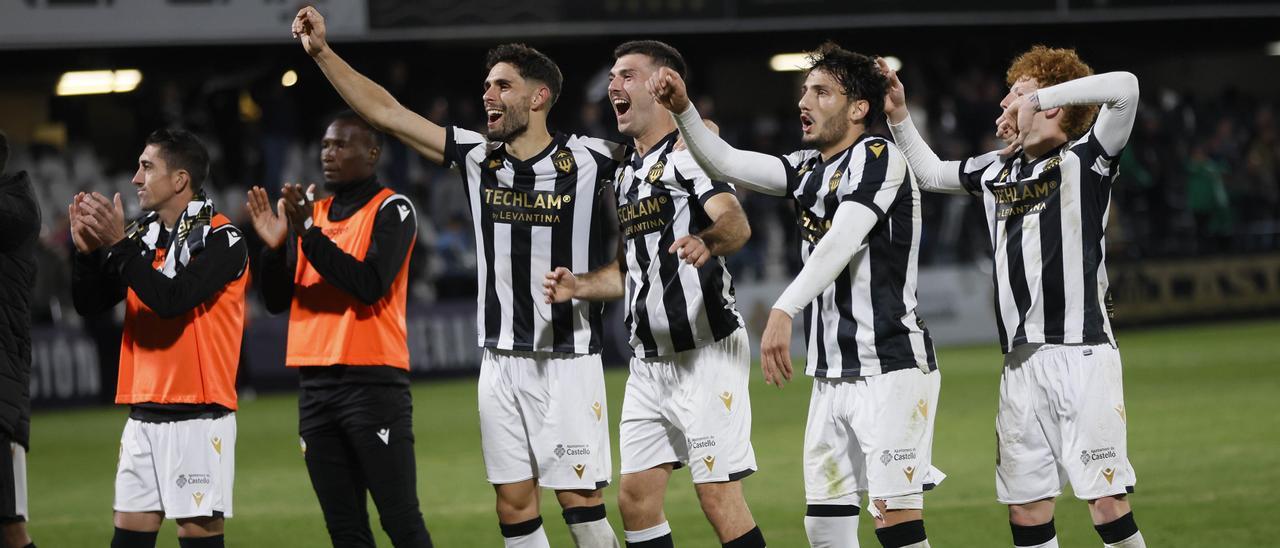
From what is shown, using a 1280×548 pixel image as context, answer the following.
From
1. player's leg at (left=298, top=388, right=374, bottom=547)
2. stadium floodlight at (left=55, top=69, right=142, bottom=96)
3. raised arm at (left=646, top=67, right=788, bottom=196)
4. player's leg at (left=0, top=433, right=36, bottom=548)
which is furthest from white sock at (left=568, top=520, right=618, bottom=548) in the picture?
stadium floodlight at (left=55, top=69, right=142, bottom=96)

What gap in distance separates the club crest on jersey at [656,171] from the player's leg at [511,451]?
0.85 m

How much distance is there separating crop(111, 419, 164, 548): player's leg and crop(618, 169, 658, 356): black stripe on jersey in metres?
1.89

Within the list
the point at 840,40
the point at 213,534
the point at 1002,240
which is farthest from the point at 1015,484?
the point at 840,40

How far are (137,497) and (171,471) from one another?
0.17 m

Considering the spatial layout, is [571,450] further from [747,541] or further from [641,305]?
[747,541]

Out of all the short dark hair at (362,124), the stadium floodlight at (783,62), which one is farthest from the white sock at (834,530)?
the stadium floodlight at (783,62)

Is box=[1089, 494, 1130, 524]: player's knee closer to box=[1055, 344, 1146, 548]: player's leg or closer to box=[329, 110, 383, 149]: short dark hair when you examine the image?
box=[1055, 344, 1146, 548]: player's leg

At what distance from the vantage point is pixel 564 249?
5535 millimetres

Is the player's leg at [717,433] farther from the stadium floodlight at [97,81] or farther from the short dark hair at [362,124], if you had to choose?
the stadium floodlight at [97,81]

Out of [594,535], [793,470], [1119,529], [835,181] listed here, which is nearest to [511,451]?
[594,535]

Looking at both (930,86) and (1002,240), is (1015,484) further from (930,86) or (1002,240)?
(930,86)

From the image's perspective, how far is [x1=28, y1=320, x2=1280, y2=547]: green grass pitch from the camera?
7.47 m

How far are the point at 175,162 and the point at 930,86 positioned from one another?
2017 centimetres

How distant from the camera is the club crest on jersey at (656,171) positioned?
17.4ft
